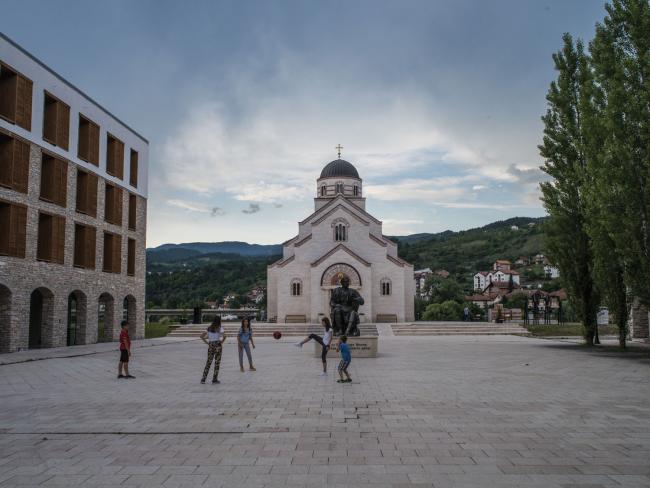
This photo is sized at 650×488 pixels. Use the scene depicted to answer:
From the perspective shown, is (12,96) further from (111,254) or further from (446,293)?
(446,293)

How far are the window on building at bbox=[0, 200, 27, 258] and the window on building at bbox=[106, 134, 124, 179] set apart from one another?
31.6 ft

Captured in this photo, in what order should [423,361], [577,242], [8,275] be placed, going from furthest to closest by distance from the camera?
[577,242]
[8,275]
[423,361]

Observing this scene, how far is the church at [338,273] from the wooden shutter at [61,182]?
22.0 metres

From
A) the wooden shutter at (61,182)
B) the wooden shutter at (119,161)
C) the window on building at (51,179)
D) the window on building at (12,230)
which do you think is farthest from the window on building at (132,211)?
the window on building at (12,230)

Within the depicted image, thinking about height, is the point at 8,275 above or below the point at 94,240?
below

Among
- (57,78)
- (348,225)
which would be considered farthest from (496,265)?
(57,78)

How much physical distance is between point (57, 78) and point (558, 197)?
24519 mm

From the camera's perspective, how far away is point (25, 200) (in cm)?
2561

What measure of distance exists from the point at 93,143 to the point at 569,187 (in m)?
24.7

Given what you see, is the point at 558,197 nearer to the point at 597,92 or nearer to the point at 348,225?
the point at 597,92

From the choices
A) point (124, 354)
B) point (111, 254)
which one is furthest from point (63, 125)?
point (124, 354)

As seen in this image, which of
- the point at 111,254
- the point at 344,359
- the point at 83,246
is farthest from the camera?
the point at 111,254

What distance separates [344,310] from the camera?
78.3 feet

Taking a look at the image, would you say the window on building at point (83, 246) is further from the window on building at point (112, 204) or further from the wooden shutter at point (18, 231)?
the wooden shutter at point (18, 231)
